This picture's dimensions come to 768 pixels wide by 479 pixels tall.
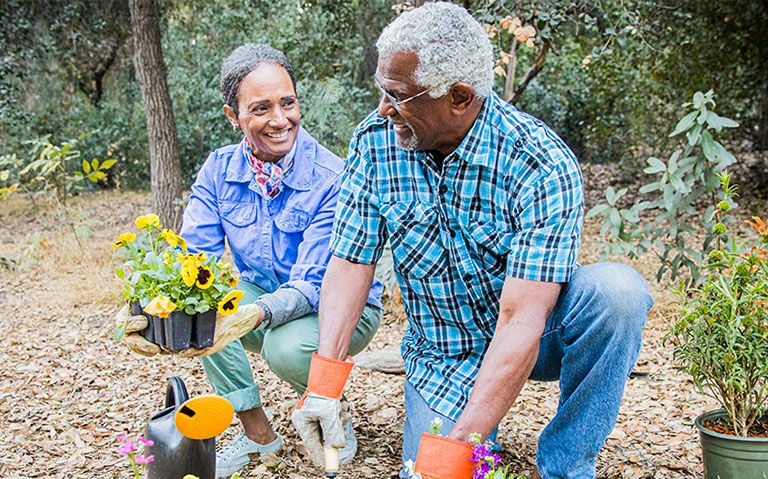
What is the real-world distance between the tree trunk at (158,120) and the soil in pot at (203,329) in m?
4.20

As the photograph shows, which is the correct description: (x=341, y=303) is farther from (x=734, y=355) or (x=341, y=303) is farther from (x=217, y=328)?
(x=734, y=355)

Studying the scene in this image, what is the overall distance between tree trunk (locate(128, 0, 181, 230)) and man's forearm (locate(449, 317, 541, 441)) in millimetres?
4701

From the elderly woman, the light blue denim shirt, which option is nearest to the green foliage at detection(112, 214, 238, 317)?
the elderly woman

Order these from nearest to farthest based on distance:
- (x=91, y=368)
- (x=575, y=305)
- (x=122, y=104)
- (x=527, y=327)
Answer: (x=527, y=327)
(x=575, y=305)
(x=91, y=368)
(x=122, y=104)

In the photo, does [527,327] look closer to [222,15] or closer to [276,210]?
[276,210]

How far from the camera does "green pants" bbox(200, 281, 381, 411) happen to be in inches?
87.0

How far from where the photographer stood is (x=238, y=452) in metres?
2.38

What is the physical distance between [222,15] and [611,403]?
8.09m

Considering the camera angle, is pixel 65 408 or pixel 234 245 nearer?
pixel 234 245

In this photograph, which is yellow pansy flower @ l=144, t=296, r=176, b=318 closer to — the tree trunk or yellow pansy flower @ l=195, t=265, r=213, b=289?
yellow pansy flower @ l=195, t=265, r=213, b=289

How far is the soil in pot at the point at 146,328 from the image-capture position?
1996mm

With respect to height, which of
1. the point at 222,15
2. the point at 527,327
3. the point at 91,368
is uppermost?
the point at 222,15

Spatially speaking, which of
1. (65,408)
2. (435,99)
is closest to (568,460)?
(435,99)

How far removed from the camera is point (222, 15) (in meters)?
8.98
